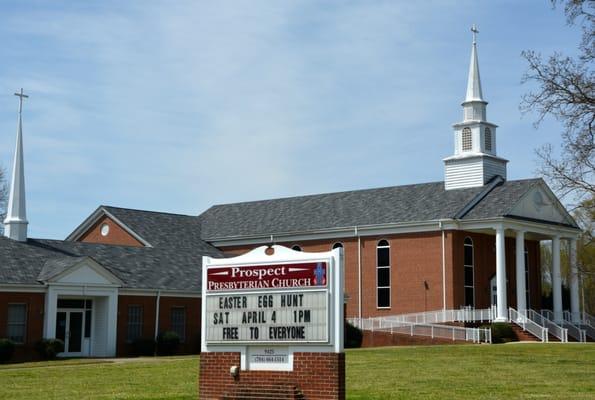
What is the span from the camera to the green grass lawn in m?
20.7

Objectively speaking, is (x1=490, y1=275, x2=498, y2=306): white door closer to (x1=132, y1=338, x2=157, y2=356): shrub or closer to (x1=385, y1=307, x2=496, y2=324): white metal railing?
(x1=385, y1=307, x2=496, y2=324): white metal railing

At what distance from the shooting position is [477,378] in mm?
23578

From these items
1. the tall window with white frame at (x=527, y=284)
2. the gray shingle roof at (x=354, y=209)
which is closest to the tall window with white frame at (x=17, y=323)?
the gray shingle roof at (x=354, y=209)

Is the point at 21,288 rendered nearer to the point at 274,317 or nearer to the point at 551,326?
the point at 274,317

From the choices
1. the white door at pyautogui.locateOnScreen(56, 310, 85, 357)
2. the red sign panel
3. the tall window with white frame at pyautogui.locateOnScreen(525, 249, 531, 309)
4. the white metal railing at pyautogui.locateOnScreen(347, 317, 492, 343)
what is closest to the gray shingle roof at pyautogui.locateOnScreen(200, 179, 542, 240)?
the white metal railing at pyautogui.locateOnScreen(347, 317, 492, 343)

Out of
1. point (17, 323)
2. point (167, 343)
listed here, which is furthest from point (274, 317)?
point (167, 343)

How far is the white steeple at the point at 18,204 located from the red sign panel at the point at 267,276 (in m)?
27.2

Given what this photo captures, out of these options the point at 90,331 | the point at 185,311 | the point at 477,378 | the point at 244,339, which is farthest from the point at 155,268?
the point at 244,339

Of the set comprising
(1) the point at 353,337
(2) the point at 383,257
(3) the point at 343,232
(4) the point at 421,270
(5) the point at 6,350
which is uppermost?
(3) the point at 343,232

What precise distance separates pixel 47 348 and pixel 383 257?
2080 cm

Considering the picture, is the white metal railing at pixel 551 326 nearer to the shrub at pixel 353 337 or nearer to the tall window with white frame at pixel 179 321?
the shrub at pixel 353 337

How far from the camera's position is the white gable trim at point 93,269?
130ft

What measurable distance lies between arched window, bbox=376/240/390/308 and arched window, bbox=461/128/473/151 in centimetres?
761

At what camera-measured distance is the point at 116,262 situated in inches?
1781
